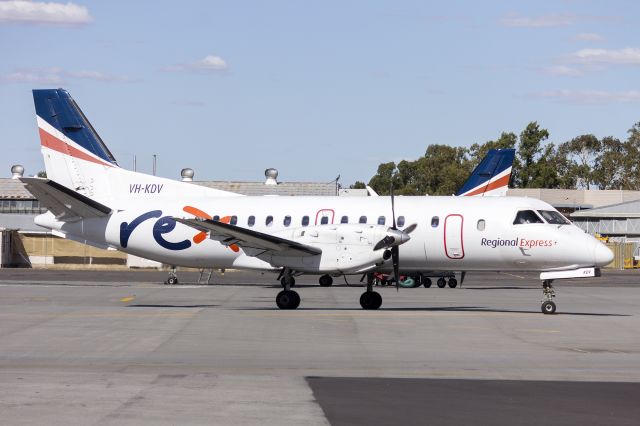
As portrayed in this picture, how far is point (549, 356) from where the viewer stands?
1647 centimetres

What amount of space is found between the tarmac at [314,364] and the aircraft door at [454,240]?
65.9 inches

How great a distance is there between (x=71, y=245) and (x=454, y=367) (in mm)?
52276

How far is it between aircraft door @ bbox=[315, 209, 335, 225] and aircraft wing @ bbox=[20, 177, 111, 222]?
6.64m

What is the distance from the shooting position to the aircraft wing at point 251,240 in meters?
24.1

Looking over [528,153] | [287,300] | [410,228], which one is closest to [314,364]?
[287,300]

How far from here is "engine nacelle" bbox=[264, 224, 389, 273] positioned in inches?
976

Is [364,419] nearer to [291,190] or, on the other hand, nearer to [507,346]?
[507,346]

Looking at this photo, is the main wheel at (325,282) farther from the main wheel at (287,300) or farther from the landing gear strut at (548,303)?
the landing gear strut at (548,303)

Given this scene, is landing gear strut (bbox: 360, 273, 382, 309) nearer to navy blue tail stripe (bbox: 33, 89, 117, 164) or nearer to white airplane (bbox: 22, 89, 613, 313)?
white airplane (bbox: 22, 89, 613, 313)

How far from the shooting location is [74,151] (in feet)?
105

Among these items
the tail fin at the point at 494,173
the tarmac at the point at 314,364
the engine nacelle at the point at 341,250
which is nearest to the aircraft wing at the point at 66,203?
the tarmac at the point at 314,364

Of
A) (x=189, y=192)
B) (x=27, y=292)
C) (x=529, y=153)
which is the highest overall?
(x=529, y=153)

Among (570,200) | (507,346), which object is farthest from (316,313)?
(570,200)

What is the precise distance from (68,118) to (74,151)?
3.93 feet
